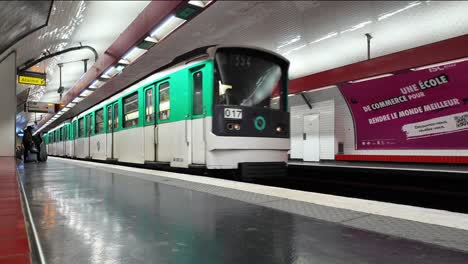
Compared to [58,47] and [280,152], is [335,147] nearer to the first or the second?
[280,152]

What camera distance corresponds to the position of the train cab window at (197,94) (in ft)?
19.9

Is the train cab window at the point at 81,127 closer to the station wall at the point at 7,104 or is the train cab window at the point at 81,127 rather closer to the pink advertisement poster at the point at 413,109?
the station wall at the point at 7,104

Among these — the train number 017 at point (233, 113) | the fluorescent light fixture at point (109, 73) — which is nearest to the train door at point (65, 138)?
the fluorescent light fixture at point (109, 73)

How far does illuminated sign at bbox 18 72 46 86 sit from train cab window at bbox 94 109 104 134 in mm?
2073

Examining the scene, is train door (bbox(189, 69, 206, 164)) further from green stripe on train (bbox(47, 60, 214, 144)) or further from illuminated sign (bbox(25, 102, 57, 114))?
illuminated sign (bbox(25, 102, 57, 114))

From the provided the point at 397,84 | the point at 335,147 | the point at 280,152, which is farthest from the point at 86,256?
the point at 335,147

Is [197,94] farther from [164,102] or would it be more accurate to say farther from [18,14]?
[18,14]

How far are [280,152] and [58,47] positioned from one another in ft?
25.3

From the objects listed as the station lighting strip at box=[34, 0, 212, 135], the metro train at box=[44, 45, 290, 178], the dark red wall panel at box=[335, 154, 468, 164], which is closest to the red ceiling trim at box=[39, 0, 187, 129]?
Result: the station lighting strip at box=[34, 0, 212, 135]

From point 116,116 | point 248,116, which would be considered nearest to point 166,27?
point 248,116

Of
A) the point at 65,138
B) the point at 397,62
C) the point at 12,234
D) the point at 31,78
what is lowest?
the point at 12,234

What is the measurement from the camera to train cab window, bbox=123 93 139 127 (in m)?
8.65

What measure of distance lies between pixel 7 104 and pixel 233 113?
23.5ft

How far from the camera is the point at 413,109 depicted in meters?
11.1
